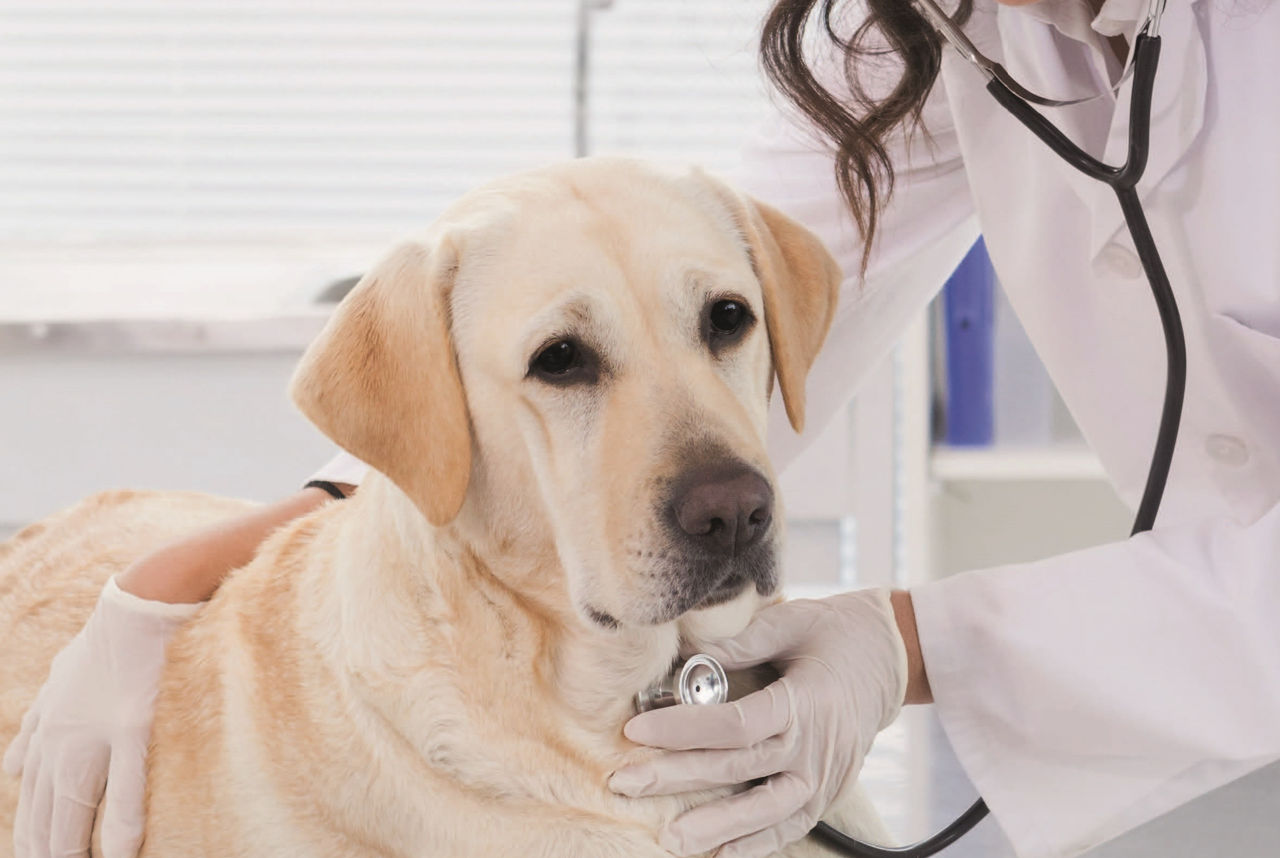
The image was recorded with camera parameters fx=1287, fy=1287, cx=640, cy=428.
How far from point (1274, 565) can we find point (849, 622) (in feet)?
1.17

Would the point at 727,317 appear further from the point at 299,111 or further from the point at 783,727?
the point at 299,111

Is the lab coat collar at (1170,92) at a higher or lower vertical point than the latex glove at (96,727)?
higher

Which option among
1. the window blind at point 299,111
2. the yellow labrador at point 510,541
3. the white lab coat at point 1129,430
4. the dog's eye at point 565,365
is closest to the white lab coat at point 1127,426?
the white lab coat at point 1129,430

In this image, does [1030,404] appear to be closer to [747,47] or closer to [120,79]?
[747,47]

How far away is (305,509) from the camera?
1.34m

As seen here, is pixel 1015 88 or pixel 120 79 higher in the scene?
pixel 1015 88

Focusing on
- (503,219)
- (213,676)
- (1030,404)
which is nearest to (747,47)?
(503,219)

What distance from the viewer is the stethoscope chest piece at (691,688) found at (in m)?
1.02

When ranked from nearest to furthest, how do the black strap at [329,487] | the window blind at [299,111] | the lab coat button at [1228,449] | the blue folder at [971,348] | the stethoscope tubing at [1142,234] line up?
1. the stethoscope tubing at [1142,234]
2. the lab coat button at [1228,449]
3. the black strap at [329,487]
4. the blue folder at [971,348]
5. the window blind at [299,111]

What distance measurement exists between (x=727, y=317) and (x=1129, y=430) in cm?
59

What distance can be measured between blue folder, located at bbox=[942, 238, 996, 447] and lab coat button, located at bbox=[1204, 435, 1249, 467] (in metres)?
1.14

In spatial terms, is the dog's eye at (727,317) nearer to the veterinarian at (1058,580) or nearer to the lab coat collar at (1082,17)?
the veterinarian at (1058,580)

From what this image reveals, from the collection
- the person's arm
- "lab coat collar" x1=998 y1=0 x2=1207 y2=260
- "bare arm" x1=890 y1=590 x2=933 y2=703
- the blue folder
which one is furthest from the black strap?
the blue folder

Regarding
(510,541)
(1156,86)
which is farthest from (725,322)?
(1156,86)
